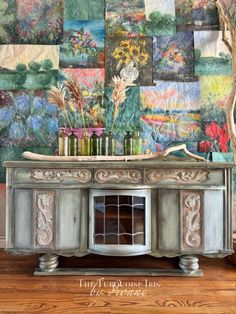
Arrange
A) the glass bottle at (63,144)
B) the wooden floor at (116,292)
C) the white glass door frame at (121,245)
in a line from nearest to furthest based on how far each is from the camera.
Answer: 1. the wooden floor at (116,292)
2. the white glass door frame at (121,245)
3. the glass bottle at (63,144)

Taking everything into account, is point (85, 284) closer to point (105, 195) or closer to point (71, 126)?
point (105, 195)

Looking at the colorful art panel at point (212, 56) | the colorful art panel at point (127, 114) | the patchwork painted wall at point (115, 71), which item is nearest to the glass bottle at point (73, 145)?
the patchwork painted wall at point (115, 71)

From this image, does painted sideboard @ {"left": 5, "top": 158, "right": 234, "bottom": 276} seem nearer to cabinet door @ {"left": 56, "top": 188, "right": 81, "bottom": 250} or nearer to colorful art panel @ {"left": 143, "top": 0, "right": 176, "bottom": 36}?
cabinet door @ {"left": 56, "top": 188, "right": 81, "bottom": 250}

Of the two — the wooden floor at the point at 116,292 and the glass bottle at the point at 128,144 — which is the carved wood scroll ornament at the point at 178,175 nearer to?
the glass bottle at the point at 128,144

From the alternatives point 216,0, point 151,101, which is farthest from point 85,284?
point 216,0

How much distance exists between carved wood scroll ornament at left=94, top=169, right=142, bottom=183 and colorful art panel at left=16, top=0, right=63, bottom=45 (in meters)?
1.37

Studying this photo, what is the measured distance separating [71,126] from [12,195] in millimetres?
845

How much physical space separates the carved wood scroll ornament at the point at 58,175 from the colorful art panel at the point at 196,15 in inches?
63.8

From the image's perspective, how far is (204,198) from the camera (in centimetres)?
202

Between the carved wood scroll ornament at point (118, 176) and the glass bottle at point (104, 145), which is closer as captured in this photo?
the carved wood scroll ornament at point (118, 176)

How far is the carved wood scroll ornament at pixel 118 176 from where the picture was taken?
6.66ft

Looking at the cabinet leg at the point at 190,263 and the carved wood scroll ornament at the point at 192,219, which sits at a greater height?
the carved wood scroll ornament at the point at 192,219

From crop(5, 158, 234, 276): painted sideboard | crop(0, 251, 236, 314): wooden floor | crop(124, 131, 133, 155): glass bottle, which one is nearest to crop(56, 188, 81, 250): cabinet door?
crop(5, 158, 234, 276): painted sideboard

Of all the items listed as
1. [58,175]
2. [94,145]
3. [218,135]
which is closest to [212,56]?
[218,135]
